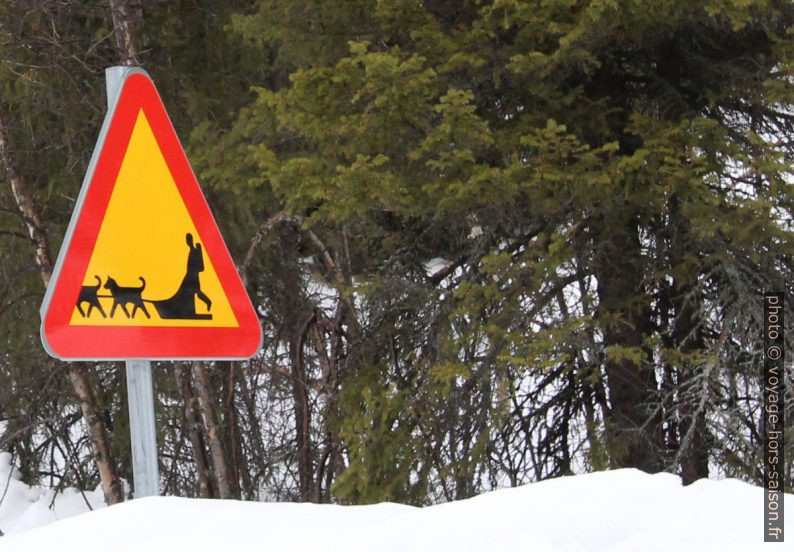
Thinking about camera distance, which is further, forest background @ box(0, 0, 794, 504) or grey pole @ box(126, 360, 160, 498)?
forest background @ box(0, 0, 794, 504)

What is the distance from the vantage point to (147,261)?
9.04 feet

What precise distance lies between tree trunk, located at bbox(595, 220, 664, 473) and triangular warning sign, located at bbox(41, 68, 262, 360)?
3239 millimetres

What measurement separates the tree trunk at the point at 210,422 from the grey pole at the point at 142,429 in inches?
195

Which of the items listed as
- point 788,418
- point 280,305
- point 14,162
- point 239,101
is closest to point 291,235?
point 280,305

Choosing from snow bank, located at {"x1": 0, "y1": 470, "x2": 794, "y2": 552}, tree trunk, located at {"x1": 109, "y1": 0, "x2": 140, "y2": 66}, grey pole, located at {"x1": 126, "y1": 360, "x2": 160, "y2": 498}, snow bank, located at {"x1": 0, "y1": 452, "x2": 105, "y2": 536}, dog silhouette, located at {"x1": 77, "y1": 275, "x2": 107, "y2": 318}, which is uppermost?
tree trunk, located at {"x1": 109, "y1": 0, "x2": 140, "y2": 66}

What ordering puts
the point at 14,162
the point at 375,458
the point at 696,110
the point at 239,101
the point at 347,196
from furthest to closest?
1. the point at 239,101
2. the point at 14,162
3. the point at 375,458
4. the point at 696,110
5. the point at 347,196

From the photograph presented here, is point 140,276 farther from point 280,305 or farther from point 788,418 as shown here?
point 280,305

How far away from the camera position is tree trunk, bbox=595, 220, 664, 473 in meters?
5.88

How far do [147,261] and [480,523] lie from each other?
1.16 meters

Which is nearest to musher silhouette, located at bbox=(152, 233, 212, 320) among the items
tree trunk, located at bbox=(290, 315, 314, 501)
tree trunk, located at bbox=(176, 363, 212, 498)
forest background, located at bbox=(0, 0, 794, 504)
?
forest background, located at bbox=(0, 0, 794, 504)

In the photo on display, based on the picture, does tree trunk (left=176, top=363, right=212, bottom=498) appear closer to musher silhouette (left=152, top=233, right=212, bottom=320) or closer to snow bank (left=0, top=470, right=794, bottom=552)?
snow bank (left=0, top=470, right=794, bottom=552)

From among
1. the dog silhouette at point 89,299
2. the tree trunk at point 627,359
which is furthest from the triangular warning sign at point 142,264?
the tree trunk at point 627,359

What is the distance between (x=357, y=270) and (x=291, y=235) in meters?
0.78

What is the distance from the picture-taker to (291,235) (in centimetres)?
875
